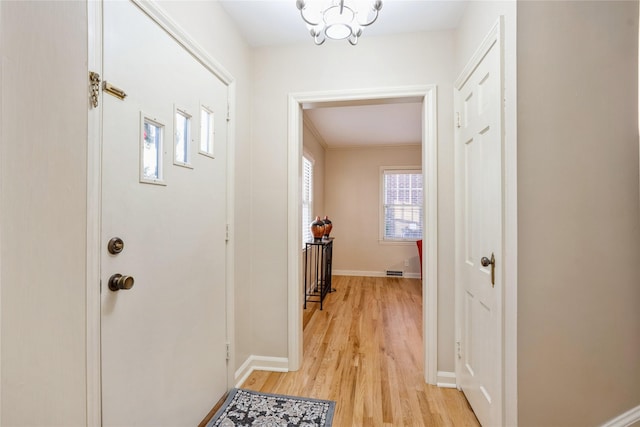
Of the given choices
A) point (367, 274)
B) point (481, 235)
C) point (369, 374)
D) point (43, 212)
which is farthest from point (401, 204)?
point (43, 212)

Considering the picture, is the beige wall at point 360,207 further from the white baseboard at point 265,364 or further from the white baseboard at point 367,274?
the white baseboard at point 265,364

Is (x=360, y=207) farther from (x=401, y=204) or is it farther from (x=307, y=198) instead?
(x=307, y=198)

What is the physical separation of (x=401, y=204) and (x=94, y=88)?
5.27 m

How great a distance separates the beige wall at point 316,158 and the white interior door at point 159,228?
2.55m

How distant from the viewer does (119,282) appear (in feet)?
3.56

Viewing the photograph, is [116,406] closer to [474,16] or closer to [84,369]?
[84,369]

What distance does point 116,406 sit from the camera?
1.09m

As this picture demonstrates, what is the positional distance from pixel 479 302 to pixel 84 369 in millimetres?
1792

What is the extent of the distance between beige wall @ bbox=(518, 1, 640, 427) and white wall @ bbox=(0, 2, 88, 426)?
5.29 feet

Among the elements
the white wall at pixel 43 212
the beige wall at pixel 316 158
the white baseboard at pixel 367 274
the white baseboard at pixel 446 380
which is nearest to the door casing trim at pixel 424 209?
the white baseboard at pixel 446 380

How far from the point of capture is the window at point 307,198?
428 cm

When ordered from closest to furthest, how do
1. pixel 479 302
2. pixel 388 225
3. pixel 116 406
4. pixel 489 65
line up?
1. pixel 116 406
2. pixel 489 65
3. pixel 479 302
4. pixel 388 225

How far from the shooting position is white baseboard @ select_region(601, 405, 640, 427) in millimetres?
1024

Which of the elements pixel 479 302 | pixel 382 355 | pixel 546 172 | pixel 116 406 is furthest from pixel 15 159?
pixel 382 355
